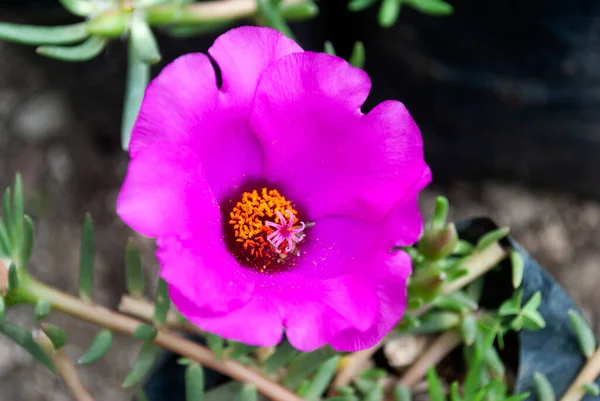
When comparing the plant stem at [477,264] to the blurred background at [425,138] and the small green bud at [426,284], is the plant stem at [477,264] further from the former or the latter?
the blurred background at [425,138]

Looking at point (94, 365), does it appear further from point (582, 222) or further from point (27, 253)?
point (582, 222)

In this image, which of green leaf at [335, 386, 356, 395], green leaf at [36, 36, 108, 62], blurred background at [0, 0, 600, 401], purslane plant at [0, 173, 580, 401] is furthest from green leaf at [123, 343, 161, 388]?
blurred background at [0, 0, 600, 401]

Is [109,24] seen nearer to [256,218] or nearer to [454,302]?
[256,218]

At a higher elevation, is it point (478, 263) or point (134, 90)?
point (134, 90)

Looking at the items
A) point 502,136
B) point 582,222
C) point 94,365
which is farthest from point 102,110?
point 582,222

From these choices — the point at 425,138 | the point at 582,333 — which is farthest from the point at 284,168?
the point at 425,138

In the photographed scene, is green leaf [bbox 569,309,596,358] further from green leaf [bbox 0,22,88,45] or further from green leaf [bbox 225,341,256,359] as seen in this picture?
green leaf [bbox 0,22,88,45]
